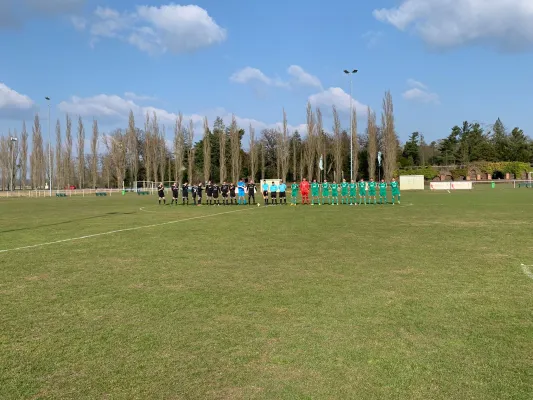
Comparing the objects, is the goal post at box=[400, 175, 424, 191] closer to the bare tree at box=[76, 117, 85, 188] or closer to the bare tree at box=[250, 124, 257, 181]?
the bare tree at box=[250, 124, 257, 181]

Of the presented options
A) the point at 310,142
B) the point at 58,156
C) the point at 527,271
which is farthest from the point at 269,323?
the point at 58,156

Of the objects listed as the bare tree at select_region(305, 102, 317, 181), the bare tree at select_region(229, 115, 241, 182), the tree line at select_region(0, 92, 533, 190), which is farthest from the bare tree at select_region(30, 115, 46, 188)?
the bare tree at select_region(305, 102, 317, 181)

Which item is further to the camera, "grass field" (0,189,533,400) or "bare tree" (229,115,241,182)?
"bare tree" (229,115,241,182)

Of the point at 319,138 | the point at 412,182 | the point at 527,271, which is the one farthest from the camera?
the point at 319,138

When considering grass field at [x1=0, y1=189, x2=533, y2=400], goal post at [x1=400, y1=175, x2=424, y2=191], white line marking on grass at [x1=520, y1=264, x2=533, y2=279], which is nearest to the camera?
grass field at [x1=0, y1=189, x2=533, y2=400]

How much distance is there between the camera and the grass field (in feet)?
12.2

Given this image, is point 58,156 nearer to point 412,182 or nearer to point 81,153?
point 81,153

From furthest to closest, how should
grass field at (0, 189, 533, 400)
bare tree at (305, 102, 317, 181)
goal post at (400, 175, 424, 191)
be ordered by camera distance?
bare tree at (305, 102, 317, 181) < goal post at (400, 175, 424, 191) < grass field at (0, 189, 533, 400)

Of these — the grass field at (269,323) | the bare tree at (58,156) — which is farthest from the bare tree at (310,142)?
the grass field at (269,323)

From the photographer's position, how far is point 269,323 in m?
5.20

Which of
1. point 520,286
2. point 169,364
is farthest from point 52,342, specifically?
point 520,286

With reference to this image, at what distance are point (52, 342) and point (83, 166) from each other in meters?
76.5

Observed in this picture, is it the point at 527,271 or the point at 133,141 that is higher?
the point at 133,141

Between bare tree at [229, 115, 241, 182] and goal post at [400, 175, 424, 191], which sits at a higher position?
bare tree at [229, 115, 241, 182]
